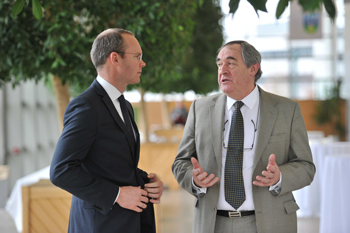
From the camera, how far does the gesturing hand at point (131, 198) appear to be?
1.59m

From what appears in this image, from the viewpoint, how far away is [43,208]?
12.1 feet

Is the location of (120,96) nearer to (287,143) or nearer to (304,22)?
(287,143)

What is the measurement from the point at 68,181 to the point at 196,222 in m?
0.82

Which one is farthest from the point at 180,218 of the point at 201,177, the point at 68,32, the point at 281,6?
the point at 281,6

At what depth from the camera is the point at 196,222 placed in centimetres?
201

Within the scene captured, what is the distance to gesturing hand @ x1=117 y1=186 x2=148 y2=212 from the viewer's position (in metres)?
1.59

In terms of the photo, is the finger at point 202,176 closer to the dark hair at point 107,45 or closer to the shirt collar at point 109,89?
the shirt collar at point 109,89

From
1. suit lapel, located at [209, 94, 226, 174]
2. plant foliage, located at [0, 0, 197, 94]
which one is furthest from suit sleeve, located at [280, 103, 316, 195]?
plant foliage, located at [0, 0, 197, 94]

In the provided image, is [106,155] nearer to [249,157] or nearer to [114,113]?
[114,113]

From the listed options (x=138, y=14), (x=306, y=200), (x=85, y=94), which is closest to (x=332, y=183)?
(x=306, y=200)

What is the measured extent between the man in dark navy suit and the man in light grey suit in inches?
11.5

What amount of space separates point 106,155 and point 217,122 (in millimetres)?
670

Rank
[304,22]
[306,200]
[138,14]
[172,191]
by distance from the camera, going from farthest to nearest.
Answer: [304,22] < [172,191] < [306,200] < [138,14]

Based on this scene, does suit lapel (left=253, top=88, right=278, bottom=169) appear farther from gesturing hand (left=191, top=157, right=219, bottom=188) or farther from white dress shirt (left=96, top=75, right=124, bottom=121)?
white dress shirt (left=96, top=75, right=124, bottom=121)
